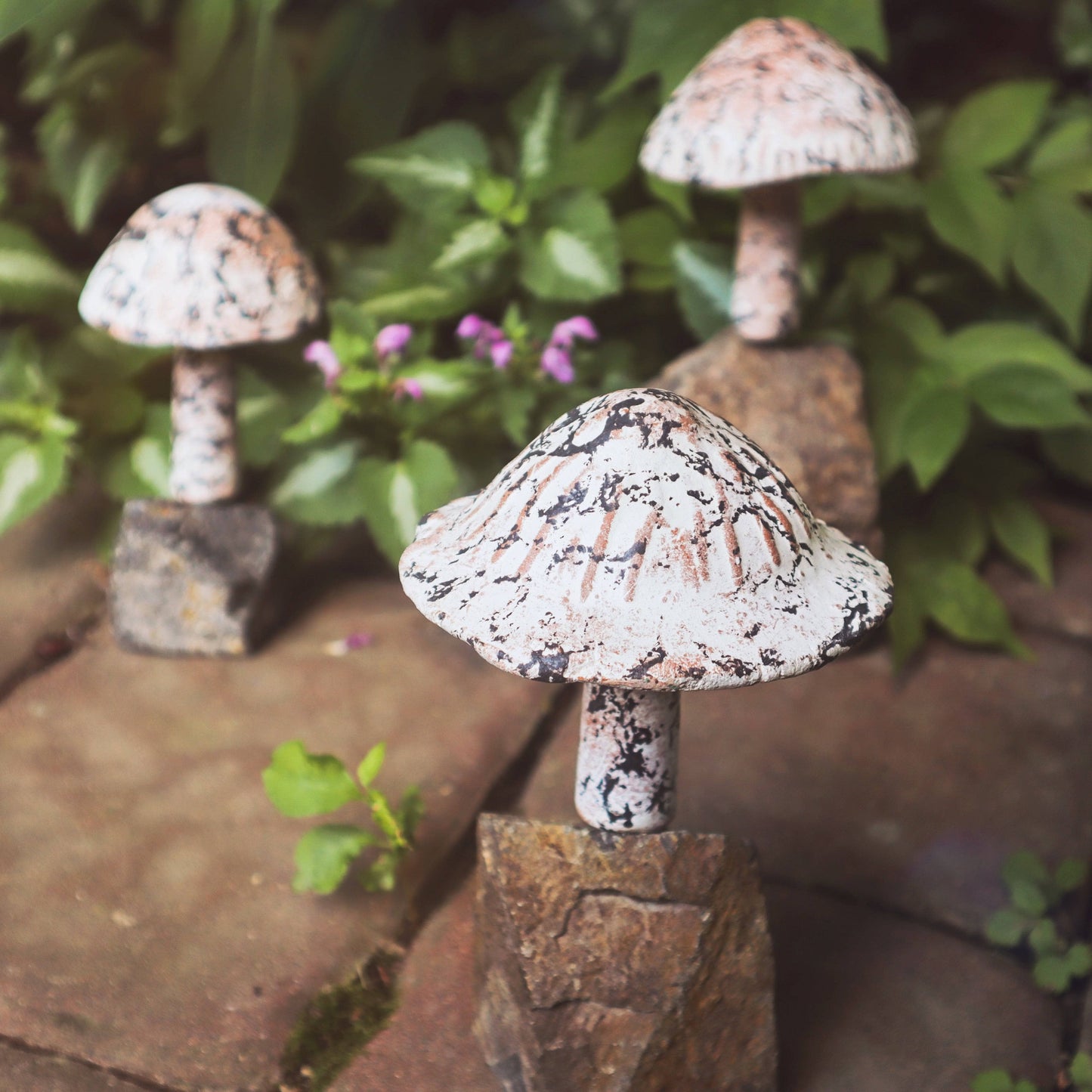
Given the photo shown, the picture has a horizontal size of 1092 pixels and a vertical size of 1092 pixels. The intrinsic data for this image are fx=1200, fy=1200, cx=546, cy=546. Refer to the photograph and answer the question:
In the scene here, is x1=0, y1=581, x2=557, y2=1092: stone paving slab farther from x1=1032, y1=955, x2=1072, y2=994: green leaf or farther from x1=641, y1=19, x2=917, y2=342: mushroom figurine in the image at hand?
x1=641, y1=19, x2=917, y2=342: mushroom figurine

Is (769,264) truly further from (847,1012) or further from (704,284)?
(847,1012)

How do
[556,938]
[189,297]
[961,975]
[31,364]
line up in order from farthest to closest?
[31,364]
[189,297]
[961,975]
[556,938]

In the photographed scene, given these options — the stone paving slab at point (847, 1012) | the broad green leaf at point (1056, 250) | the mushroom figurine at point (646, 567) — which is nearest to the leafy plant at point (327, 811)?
the stone paving slab at point (847, 1012)

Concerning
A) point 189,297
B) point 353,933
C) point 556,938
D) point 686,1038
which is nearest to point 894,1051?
point 686,1038

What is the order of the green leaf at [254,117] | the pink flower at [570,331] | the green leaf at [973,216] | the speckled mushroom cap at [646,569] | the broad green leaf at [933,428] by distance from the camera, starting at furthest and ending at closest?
the green leaf at [254,117], the green leaf at [973,216], the pink flower at [570,331], the broad green leaf at [933,428], the speckled mushroom cap at [646,569]

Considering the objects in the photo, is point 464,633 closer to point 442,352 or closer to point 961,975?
point 961,975

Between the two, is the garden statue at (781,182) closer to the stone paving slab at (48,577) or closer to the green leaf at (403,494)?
the green leaf at (403,494)
